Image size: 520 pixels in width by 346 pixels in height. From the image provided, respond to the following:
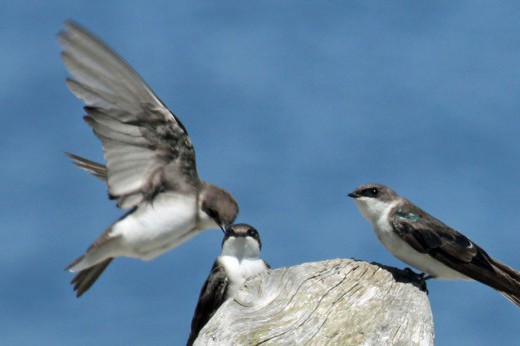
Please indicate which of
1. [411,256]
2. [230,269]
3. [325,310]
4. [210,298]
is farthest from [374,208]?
[325,310]

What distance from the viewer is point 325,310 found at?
4.69 m

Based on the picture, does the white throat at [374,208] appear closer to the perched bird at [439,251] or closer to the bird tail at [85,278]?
the perched bird at [439,251]

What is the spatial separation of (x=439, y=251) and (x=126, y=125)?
93.3 inches

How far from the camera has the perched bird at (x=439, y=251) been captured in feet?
21.6

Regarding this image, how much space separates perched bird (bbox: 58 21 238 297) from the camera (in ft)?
22.7

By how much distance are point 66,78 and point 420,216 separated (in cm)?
266

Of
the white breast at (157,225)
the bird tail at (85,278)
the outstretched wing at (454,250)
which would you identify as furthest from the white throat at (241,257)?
the bird tail at (85,278)

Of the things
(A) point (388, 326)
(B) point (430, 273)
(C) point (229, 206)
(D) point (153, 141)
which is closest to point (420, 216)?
(B) point (430, 273)

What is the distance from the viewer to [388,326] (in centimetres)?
462

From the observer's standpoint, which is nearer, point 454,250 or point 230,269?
point 230,269

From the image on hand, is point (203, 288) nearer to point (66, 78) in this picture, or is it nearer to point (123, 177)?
point (123, 177)

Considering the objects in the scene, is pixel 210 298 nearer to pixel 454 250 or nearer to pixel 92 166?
pixel 454 250

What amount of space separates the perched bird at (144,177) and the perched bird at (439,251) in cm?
119

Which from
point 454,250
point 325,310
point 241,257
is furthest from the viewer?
point 454,250
